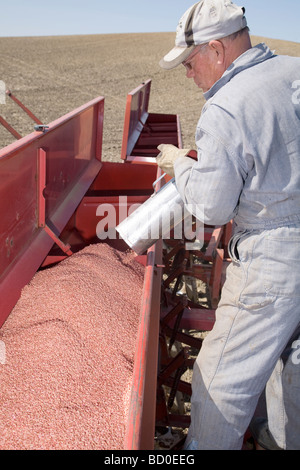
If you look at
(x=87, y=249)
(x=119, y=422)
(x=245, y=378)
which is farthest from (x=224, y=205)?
(x=87, y=249)

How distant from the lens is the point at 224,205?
5.47ft

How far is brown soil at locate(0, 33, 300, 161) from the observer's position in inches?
539

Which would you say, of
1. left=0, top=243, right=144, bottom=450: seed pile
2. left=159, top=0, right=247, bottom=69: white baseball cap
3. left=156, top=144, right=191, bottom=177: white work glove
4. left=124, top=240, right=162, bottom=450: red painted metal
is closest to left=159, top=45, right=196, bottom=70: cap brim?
left=159, top=0, right=247, bottom=69: white baseball cap

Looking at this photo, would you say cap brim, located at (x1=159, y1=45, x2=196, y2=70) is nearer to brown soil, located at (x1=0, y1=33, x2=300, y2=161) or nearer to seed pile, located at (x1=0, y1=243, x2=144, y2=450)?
seed pile, located at (x1=0, y1=243, x2=144, y2=450)

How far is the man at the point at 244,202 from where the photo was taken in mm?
1597

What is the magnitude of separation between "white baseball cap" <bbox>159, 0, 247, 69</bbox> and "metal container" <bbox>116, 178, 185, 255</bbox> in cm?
67

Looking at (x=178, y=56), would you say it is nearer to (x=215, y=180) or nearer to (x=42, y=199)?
(x=215, y=180)

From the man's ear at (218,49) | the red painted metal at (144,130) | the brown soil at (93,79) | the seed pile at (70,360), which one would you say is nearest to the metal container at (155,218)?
the seed pile at (70,360)

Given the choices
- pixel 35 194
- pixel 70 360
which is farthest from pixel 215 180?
pixel 35 194

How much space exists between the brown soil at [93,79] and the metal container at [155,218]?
717cm

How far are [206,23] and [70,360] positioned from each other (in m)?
1.52

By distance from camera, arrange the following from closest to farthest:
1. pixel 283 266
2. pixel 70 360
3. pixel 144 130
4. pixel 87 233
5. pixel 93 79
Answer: pixel 283 266
pixel 70 360
pixel 87 233
pixel 144 130
pixel 93 79

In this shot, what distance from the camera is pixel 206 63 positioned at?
5.87 ft
